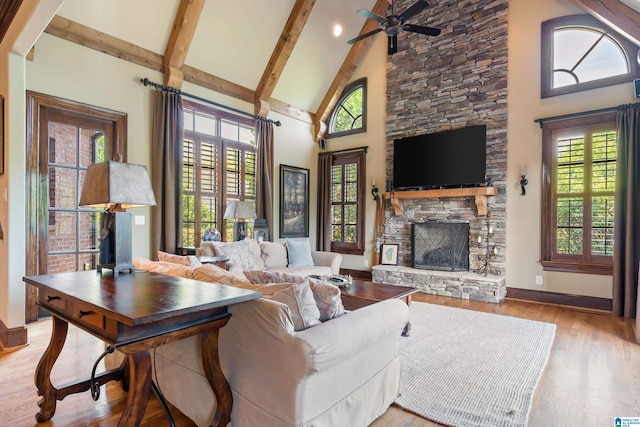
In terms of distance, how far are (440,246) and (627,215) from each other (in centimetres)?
238

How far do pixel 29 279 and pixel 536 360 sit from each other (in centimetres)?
365

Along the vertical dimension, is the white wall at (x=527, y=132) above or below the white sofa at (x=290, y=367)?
above

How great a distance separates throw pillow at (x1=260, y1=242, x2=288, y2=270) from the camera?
4.96 m

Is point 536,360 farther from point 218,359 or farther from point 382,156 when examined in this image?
point 382,156

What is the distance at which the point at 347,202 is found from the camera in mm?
6992

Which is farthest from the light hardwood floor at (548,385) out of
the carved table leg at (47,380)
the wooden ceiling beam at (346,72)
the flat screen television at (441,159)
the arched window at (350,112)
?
the wooden ceiling beam at (346,72)

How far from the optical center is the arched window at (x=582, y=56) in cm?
439

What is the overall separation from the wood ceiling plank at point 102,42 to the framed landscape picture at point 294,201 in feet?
9.12

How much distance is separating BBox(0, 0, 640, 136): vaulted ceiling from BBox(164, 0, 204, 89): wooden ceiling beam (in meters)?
0.01

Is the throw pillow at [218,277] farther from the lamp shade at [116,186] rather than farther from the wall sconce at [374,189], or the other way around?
the wall sconce at [374,189]

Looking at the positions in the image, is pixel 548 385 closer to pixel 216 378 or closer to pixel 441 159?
pixel 216 378

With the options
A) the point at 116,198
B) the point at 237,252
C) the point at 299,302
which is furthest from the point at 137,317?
the point at 237,252

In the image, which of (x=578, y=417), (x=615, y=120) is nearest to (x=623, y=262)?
(x=615, y=120)

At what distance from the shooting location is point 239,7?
5.05 m
